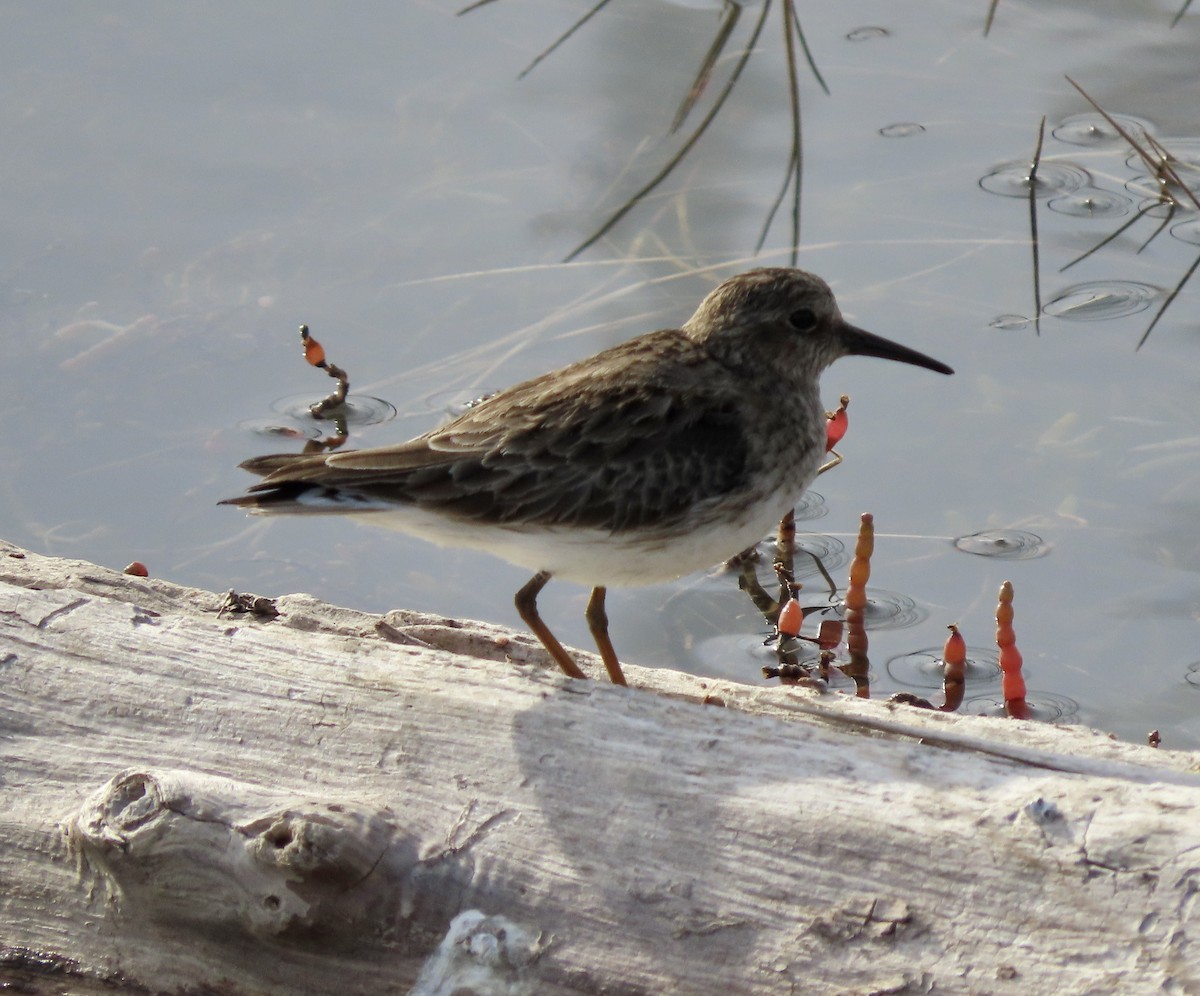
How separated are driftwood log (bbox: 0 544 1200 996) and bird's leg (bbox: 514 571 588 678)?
0.61m

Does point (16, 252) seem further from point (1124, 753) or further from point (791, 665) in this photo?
point (1124, 753)

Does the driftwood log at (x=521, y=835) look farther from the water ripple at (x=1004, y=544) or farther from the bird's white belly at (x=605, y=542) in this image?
the water ripple at (x=1004, y=544)

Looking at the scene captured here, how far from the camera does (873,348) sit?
6.10m

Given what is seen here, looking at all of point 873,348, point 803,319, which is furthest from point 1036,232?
point 803,319

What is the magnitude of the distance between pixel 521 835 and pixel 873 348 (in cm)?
255

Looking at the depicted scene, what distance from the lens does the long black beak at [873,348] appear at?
19.8 feet

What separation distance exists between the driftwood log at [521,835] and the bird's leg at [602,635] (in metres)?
0.72

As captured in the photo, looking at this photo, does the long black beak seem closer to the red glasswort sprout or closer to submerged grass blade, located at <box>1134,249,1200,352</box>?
the red glasswort sprout

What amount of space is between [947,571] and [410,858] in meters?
3.71

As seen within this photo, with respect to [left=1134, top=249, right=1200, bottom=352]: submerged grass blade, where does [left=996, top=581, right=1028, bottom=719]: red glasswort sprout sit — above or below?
below

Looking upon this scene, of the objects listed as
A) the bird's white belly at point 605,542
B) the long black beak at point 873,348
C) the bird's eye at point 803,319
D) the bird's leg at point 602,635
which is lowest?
the bird's leg at point 602,635

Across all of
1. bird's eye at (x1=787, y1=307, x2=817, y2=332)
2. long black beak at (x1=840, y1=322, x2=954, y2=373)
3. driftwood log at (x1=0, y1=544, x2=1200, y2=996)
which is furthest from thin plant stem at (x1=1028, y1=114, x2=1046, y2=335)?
driftwood log at (x1=0, y1=544, x2=1200, y2=996)

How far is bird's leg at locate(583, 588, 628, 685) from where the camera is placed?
18.6ft

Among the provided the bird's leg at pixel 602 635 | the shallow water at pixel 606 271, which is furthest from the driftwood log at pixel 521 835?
the shallow water at pixel 606 271
